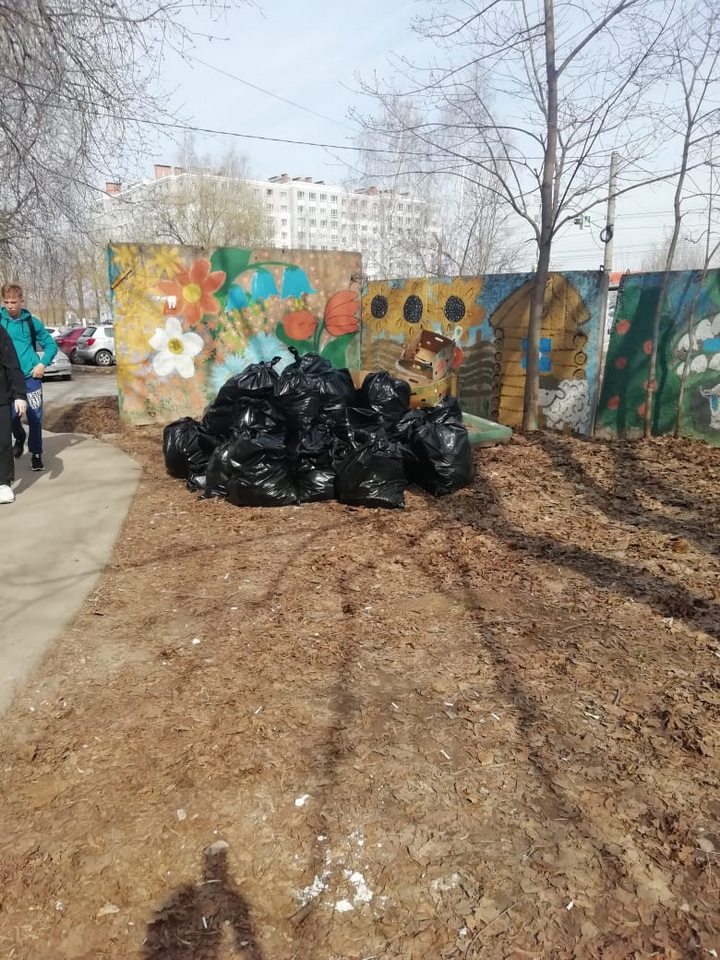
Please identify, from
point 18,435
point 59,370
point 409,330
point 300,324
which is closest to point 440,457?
point 18,435

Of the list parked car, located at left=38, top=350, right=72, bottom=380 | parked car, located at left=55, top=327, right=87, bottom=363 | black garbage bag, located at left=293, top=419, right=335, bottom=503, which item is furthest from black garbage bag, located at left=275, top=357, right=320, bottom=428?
parked car, located at left=55, top=327, right=87, bottom=363

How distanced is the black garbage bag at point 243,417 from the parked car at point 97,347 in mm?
18653

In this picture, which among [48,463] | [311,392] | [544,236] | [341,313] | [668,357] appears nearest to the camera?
[311,392]

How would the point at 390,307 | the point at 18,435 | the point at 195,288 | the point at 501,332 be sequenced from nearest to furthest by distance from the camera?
the point at 18,435, the point at 501,332, the point at 195,288, the point at 390,307

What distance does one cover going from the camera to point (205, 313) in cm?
979

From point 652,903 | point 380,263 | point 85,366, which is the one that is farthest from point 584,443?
point 380,263

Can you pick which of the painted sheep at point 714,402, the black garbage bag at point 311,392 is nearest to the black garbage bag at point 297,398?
the black garbage bag at point 311,392

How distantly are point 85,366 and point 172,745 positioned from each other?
2359 cm

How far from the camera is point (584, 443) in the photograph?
777cm

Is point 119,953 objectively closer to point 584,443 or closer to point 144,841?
point 144,841

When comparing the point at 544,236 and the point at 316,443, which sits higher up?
the point at 544,236

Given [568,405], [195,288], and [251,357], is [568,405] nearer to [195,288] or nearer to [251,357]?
[251,357]

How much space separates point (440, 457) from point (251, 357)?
17.2ft

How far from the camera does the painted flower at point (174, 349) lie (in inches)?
379
